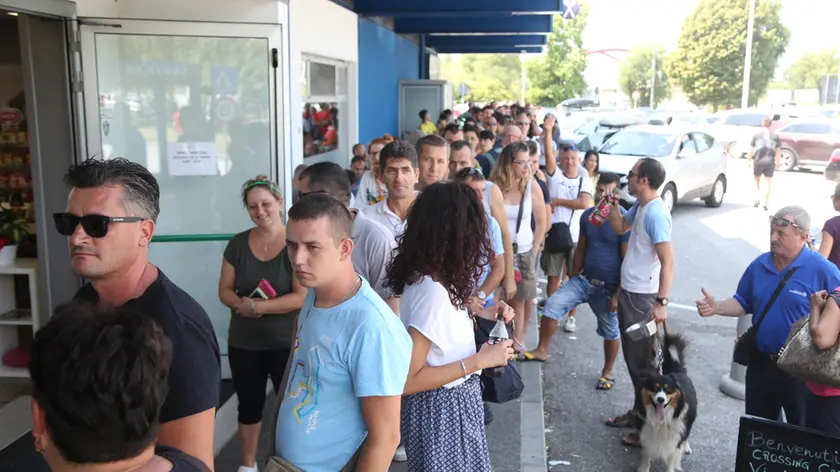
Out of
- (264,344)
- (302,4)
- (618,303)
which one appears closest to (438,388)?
(264,344)

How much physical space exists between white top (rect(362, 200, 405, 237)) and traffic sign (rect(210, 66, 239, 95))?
198 centimetres

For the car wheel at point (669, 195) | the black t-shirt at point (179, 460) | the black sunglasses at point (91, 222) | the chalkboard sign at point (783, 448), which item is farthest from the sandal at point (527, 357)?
the car wheel at point (669, 195)

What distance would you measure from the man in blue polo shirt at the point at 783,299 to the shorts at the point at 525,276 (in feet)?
7.06

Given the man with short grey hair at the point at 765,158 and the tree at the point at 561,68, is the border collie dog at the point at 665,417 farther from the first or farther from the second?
the tree at the point at 561,68

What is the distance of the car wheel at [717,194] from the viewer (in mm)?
15509

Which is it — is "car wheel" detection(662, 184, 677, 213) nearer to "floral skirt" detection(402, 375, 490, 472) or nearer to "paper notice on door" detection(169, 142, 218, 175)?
"paper notice on door" detection(169, 142, 218, 175)

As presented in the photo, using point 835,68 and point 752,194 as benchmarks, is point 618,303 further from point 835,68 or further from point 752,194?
point 835,68

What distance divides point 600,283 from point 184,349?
4328 millimetres

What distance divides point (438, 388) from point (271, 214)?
1.54m

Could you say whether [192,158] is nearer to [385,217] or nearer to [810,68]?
[385,217]

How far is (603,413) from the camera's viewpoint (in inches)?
215

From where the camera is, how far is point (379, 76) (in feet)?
46.3

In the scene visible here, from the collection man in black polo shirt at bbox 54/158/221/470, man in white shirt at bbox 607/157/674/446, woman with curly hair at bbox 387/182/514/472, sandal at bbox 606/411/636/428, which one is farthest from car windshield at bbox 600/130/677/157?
man in black polo shirt at bbox 54/158/221/470

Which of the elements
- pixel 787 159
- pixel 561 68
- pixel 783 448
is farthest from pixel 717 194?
pixel 561 68
